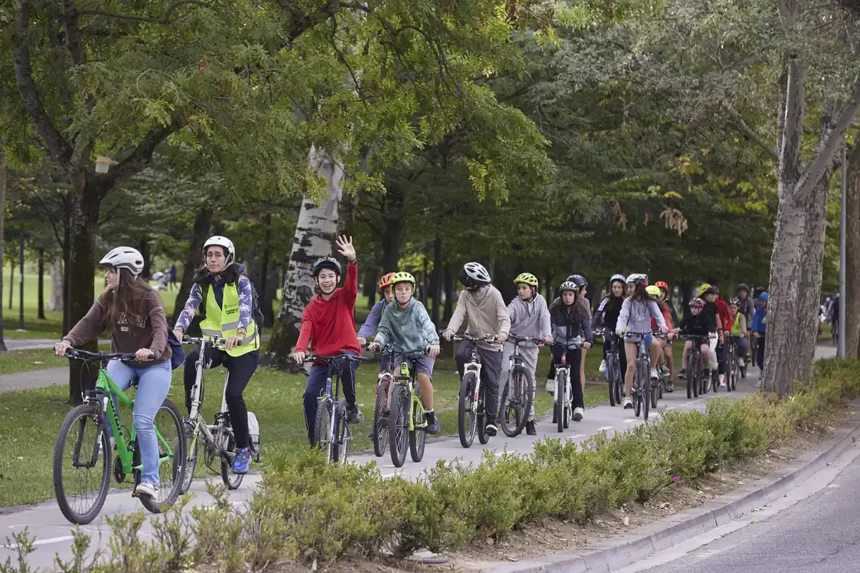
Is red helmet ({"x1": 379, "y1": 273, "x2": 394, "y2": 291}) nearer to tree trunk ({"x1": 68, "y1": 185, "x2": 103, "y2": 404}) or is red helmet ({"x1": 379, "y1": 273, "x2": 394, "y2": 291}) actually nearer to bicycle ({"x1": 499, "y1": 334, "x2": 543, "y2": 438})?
bicycle ({"x1": 499, "y1": 334, "x2": 543, "y2": 438})

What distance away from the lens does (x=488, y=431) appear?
49.6 ft

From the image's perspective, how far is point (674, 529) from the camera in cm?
973

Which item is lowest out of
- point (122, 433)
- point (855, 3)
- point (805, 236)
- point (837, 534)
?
point (837, 534)

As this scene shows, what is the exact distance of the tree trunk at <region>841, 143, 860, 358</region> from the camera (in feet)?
99.6

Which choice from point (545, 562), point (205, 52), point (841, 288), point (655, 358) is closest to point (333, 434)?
point (545, 562)

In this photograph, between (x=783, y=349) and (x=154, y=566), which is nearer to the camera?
(x=154, y=566)

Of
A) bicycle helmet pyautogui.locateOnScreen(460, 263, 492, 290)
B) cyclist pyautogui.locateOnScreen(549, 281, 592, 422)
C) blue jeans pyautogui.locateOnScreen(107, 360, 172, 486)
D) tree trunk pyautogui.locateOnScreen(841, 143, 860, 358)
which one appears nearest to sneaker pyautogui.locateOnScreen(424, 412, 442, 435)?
bicycle helmet pyautogui.locateOnScreen(460, 263, 492, 290)

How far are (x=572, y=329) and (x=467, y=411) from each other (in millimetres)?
3721

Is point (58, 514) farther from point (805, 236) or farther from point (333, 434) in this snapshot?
point (805, 236)

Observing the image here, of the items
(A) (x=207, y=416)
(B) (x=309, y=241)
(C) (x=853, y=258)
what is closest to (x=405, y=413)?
(A) (x=207, y=416)

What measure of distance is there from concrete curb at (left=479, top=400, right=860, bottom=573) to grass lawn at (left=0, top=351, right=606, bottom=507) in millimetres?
1851

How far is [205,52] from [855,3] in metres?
8.46

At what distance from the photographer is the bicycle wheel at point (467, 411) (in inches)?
559

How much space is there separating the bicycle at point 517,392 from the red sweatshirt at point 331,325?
14.7 ft
